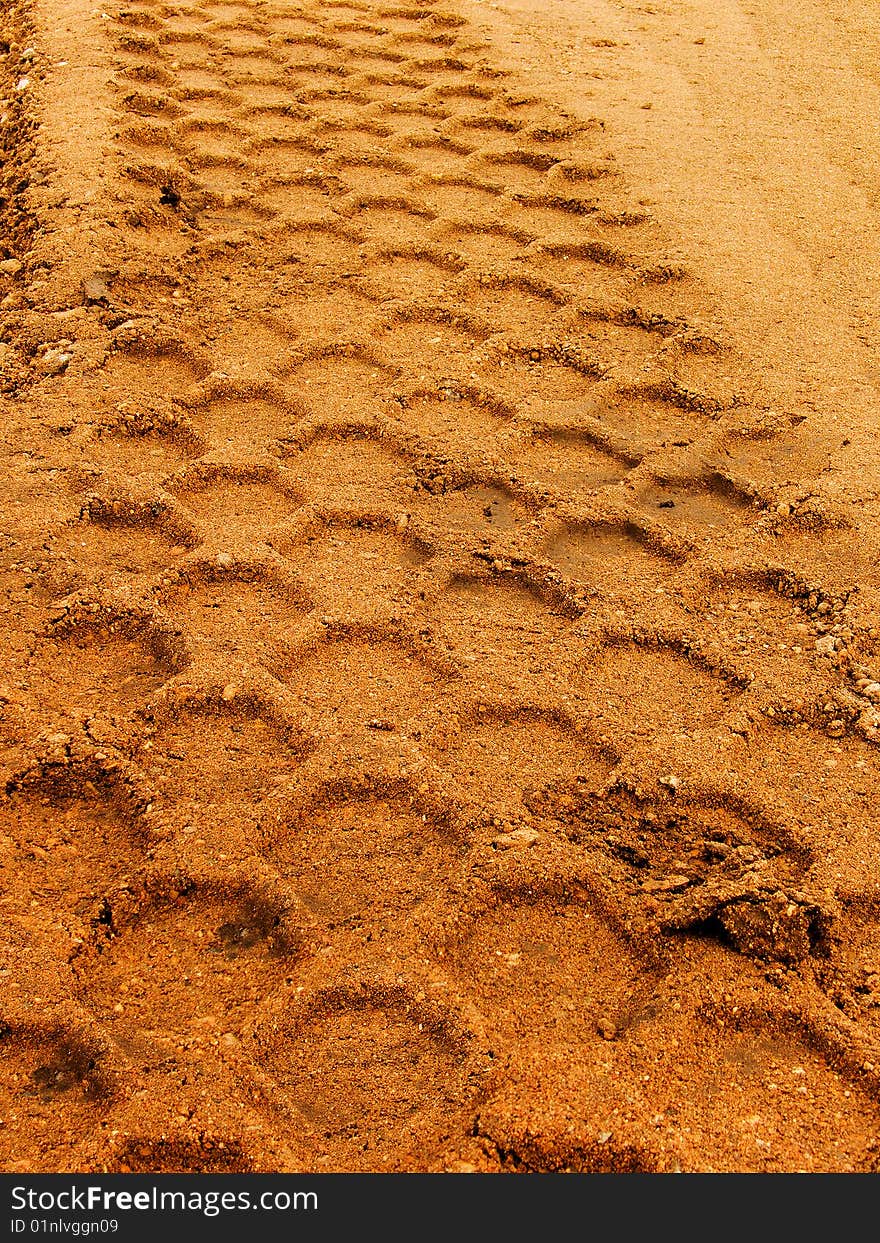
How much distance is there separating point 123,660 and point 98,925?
51 centimetres

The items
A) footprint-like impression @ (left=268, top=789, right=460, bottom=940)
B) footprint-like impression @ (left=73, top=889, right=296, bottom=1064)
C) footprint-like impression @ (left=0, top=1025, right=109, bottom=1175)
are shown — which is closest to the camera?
footprint-like impression @ (left=0, top=1025, right=109, bottom=1175)

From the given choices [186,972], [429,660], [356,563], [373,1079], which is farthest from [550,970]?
[356,563]

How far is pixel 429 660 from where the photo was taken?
74.6 inches

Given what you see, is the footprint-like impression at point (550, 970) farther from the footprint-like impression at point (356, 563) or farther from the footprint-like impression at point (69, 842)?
the footprint-like impression at point (356, 563)

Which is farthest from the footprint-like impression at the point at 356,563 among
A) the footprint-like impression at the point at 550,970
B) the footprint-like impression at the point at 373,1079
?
the footprint-like impression at the point at 373,1079

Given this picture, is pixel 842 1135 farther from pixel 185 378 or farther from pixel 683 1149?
pixel 185 378

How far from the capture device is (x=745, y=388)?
2.47m

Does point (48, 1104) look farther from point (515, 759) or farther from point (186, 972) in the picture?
point (515, 759)

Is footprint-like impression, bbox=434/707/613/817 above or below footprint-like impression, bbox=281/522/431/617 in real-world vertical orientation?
below

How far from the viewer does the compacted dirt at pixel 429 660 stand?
4.43ft

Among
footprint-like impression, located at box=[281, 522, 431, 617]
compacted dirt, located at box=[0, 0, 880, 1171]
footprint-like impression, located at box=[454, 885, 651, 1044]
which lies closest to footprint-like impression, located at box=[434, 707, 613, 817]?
compacted dirt, located at box=[0, 0, 880, 1171]

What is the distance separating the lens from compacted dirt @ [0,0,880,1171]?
1351mm

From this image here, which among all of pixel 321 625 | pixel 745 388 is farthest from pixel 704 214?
pixel 321 625

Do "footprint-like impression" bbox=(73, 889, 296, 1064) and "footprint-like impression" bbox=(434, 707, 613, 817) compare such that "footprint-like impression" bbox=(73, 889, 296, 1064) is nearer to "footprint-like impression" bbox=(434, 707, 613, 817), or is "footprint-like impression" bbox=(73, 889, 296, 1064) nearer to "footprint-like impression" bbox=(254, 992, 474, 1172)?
"footprint-like impression" bbox=(254, 992, 474, 1172)
